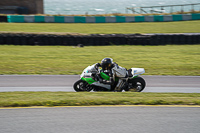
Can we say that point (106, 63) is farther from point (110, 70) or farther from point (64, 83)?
point (64, 83)

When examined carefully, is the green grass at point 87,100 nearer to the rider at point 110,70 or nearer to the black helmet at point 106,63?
the rider at point 110,70

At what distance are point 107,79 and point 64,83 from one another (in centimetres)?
225

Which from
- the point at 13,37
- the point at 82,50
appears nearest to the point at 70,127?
the point at 82,50

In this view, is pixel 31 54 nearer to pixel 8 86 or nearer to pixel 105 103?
pixel 8 86

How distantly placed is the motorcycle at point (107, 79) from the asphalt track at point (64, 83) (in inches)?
27.4

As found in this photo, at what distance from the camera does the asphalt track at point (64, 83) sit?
10.6m

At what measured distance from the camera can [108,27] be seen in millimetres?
26438

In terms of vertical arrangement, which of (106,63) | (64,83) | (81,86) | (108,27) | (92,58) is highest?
(108,27)

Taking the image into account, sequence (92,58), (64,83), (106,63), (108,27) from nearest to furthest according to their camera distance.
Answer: (106,63), (64,83), (92,58), (108,27)

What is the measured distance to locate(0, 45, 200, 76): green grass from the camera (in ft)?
45.9

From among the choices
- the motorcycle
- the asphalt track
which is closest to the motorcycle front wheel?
the motorcycle

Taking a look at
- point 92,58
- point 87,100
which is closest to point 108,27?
point 92,58

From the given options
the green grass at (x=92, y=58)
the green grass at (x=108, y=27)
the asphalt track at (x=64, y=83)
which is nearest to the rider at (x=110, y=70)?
the asphalt track at (x=64, y=83)

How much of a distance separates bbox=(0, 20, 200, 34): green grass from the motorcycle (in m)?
14.2
